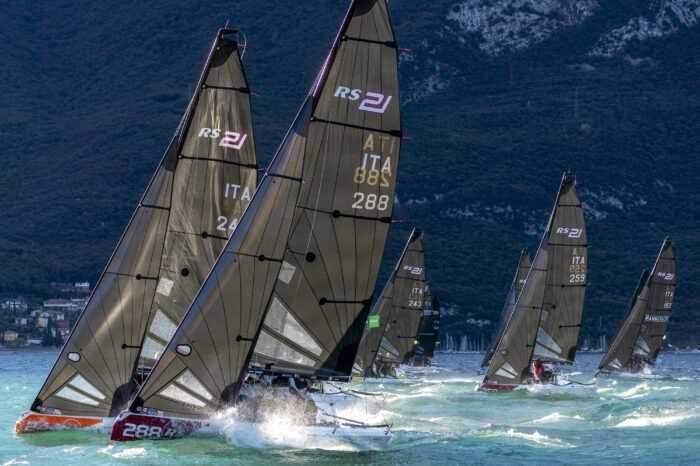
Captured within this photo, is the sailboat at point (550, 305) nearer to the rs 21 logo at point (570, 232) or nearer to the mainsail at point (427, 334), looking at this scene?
the rs 21 logo at point (570, 232)

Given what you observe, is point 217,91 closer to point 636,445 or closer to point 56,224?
point 636,445

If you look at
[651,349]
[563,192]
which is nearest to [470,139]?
[651,349]

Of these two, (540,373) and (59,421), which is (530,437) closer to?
(59,421)

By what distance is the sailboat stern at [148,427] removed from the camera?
30.2 metres

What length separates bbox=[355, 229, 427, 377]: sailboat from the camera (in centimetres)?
6950

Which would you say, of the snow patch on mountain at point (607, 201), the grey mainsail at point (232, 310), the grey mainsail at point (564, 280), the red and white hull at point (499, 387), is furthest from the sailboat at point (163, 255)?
the snow patch on mountain at point (607, 201)

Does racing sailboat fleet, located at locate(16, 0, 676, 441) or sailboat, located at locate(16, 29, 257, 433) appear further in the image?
sailboat, located at locate(16, 29, 257, 433)

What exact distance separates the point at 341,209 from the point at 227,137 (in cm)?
484

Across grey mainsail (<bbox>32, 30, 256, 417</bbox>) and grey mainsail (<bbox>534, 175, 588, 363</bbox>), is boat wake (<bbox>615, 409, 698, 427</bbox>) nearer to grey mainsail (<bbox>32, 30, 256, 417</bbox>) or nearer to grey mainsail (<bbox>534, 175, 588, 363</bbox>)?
grey mainsail (<bbox>534, 175, 588, 363</bbox>)

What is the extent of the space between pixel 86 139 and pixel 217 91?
157 metres

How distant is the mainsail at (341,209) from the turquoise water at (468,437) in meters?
1.86

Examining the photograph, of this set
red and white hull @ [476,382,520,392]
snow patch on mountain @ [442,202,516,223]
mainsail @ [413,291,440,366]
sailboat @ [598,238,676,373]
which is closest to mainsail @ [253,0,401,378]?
red and white hull @ [476,382,520,392]

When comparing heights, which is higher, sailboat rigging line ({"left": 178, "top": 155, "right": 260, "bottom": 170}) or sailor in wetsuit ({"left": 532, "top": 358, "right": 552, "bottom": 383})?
sailboat rigging line ({"left": 178, "top": 155, "right": 260, "bottom": 170})

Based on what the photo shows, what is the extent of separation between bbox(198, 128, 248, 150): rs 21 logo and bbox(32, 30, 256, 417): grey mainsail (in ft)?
0.07
